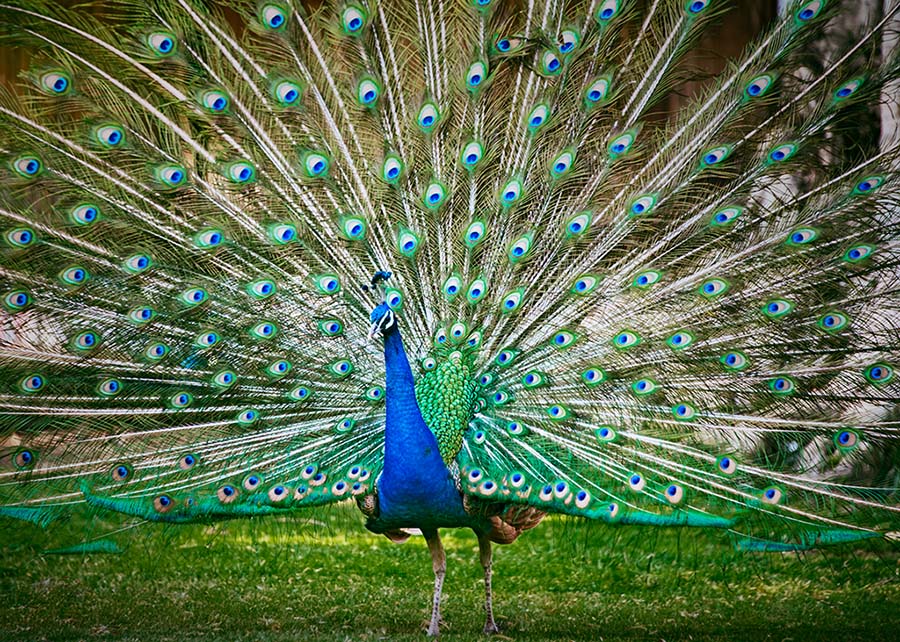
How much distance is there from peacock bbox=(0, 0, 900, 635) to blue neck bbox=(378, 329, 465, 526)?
1 cm

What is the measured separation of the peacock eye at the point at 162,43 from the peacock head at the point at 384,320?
1.47 meters

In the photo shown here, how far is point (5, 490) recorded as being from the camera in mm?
4871

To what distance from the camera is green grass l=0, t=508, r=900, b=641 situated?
17.3 ft

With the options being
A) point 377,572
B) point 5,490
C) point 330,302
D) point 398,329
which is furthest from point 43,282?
point 377,572

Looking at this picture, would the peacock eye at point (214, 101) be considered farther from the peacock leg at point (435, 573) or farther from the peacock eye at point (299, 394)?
the peacock leg at point (435, 573)

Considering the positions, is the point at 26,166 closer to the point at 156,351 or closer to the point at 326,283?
the point at 156,351

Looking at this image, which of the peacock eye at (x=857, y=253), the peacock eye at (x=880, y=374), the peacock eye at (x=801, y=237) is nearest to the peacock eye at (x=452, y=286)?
the peacock eye at (x=801, y=237)

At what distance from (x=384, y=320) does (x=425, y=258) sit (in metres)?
0.51

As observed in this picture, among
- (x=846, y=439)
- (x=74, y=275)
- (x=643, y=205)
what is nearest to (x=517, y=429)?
(x=643, y=205)

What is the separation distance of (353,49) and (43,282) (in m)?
1.77

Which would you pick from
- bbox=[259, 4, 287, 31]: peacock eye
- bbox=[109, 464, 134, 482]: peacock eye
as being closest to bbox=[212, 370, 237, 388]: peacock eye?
bbox=[109, 464, 134, 482]: peacock eye

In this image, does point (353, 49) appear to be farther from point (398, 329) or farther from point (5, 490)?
point (5, 490)

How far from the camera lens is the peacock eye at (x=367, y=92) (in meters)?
4.98

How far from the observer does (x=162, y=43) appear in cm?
476
